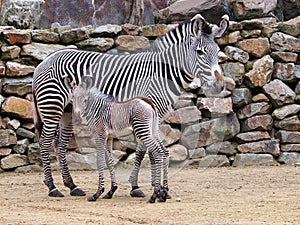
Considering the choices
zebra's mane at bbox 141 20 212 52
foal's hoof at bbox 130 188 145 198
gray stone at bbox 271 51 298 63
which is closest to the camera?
foal's hoof at bbox 130 188 145 198

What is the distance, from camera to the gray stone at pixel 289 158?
1104 centimetres

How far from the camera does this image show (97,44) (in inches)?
427

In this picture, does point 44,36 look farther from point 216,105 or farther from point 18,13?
point 216,105

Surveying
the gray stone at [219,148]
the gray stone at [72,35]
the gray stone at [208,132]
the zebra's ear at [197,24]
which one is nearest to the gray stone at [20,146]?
the gray stone at [72,35]

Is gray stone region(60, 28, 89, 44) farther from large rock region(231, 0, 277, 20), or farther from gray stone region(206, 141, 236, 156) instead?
large rock region(231, 0, 277, 20)

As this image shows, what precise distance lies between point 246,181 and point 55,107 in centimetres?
276

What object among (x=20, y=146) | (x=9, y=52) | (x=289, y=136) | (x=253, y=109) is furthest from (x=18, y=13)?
(x=289, y=136)

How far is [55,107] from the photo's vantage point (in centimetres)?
844

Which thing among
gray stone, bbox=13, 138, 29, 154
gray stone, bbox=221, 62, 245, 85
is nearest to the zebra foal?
gray stone, bbox=13, 138, 29, 154

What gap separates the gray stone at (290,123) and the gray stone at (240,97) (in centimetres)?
65

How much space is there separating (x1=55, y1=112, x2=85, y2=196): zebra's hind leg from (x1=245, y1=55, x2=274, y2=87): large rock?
3.55m

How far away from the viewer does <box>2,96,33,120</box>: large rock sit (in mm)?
10406

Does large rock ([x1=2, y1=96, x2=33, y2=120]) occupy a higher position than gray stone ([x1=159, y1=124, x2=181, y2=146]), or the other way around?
large rock ([x1=2, y1=96, x2=33, y2=120])

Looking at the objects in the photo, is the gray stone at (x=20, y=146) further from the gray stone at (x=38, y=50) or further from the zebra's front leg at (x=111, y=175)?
the zebra's front leg at (x=111, y=175)
